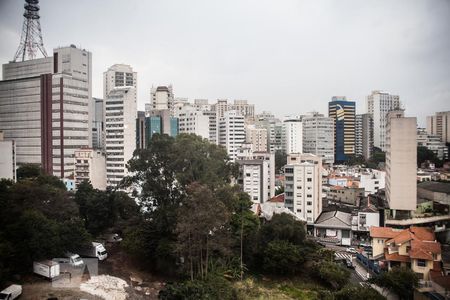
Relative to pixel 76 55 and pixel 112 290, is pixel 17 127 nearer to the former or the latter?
pixel 76 55

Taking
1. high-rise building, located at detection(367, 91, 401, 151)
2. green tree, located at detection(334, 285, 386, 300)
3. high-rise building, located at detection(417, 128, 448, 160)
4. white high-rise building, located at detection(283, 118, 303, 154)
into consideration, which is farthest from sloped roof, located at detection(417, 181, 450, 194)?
high-rise building, located at detection(367, 91, 401, 151)

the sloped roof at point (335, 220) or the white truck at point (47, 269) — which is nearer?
the white truck at point (47, 269)

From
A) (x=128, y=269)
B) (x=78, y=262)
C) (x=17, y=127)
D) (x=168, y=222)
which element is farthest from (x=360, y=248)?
(x=17, y=127)

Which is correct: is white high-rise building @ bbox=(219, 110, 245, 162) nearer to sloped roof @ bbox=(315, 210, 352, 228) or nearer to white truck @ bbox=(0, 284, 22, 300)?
sloped roof @ bbox=(315, 210, 352, 228)

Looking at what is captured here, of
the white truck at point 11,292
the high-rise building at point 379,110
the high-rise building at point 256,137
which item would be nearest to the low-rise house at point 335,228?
the white truck at point 11,292

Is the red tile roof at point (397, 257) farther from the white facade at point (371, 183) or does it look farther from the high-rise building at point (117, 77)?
the high-rise building at point (117, 77)

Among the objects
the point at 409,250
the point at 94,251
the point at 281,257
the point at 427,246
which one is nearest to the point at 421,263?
the point at 427,246

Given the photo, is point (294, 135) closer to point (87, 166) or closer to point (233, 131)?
point (233, 131)
